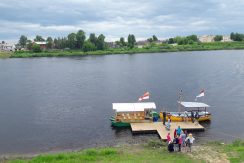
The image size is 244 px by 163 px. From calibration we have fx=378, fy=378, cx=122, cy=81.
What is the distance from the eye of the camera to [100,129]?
46938 mm

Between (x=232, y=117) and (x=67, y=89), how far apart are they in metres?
40.9

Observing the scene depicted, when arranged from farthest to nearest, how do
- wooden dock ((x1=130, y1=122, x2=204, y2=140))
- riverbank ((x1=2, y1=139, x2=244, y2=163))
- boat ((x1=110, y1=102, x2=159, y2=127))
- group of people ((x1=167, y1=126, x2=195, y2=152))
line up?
boat ((x1=110, y1=102, x2=159, y2=127)) < wooden dock ((x1=130, y1=122, x2=204, y2=140)) < group of people ((x1=167, y1=126, x2=195, y2=152)) < riverbank ((x1=2, y1=139, x2=244, y2=163))

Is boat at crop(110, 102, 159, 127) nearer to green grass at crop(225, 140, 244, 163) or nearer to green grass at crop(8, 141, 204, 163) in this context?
green grass at crop(8, 141, 204, 163)

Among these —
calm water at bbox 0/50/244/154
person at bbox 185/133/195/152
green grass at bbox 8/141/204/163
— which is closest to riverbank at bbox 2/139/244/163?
green grass at bbox 8/141/204/163

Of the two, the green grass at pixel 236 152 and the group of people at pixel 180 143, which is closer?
the green grass at pixel 236 152

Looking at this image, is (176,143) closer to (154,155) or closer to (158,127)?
(154,155)

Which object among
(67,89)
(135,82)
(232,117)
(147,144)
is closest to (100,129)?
(147,144)

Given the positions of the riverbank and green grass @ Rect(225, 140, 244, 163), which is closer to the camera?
green grass @ Rect(225, 140, 244, 163)

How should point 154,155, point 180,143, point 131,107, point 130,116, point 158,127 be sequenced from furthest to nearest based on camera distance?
point 131,107 < point 130,116 < point 158,127 < point 180,143 < point 154,155

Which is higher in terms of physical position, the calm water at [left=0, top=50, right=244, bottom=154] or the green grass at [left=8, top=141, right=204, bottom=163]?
the green grass at [left=8, top=141, right=204, bottom=163]

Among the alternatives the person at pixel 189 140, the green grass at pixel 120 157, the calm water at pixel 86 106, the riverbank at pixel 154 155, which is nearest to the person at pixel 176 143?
the riverbank at pixel 154 155

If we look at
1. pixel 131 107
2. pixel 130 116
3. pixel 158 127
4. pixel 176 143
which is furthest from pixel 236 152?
pixel 131 107

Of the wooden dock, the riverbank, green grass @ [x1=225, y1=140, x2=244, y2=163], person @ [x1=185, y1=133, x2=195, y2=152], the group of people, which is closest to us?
green grass @ [x1=225, y1=140, x2=244, y2=163]

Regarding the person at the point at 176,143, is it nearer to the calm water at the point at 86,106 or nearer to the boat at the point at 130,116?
the calm water at the point at 86,106
